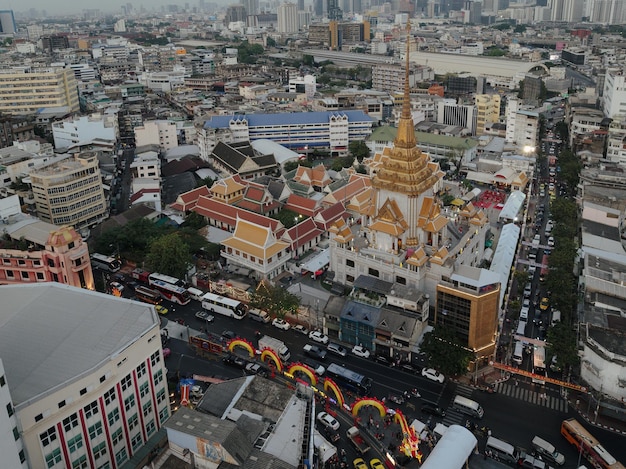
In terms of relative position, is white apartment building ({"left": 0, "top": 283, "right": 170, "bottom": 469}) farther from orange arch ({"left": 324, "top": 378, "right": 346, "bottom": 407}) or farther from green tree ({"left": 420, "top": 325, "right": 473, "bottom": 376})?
green tree ({"left": 420, "top": 325, "right": 473, "bottom": 376})

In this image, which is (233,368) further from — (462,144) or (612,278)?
(462,144)

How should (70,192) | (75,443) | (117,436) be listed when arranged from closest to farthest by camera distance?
(75,443)
(117,436)
(70,192)

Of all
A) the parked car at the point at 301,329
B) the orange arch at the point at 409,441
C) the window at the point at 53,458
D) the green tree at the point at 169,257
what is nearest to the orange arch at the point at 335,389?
the orange arch at the point at 409,441

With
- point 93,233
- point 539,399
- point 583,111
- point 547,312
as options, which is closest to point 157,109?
point 93,233

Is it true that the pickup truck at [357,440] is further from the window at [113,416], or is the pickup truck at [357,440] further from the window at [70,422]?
the window at [70,422]

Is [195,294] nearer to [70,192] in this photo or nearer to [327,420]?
[327,420]

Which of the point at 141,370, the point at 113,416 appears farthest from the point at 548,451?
the point at 113,416
